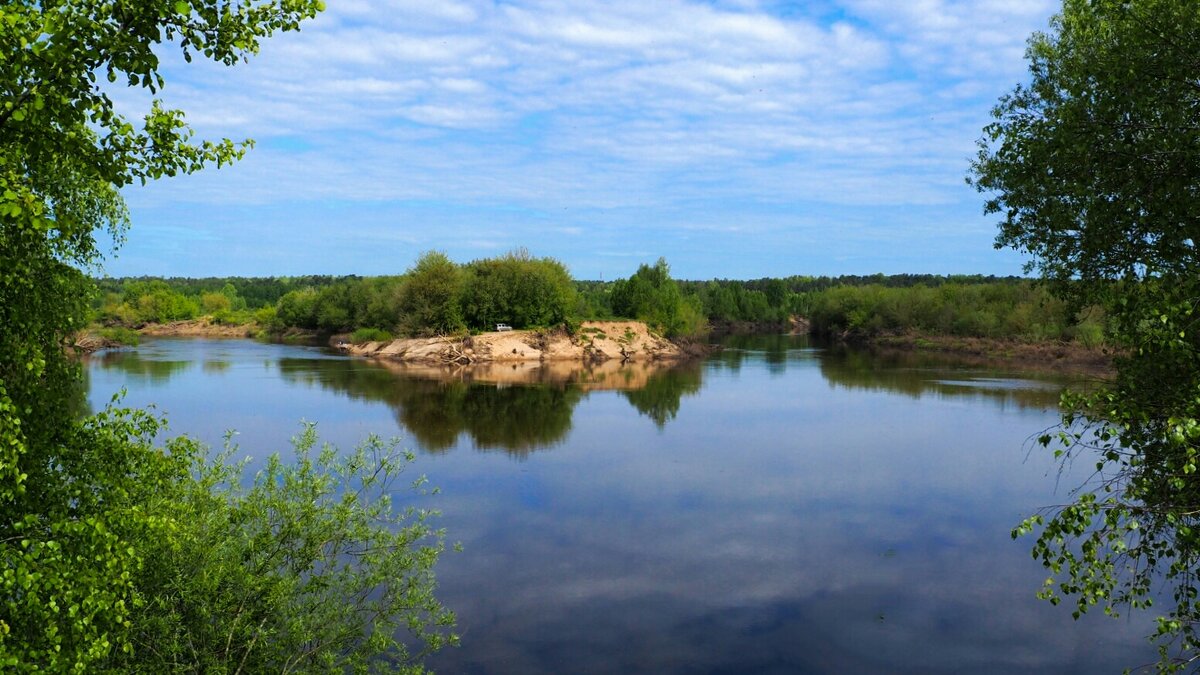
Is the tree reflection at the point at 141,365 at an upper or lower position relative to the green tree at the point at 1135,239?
lower

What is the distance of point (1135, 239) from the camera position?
772 cm

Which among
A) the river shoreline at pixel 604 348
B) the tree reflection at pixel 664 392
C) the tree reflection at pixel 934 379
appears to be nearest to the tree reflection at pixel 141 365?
the river shoreline at pixel 604 348

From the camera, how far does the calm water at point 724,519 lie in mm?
12086

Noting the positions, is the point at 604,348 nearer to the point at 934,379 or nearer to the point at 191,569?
the point at 934,379

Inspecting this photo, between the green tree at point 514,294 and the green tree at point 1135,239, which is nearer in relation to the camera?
the green tree at point 1135,239

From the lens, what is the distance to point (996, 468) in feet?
76.4

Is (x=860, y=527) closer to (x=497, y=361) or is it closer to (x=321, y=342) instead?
(x=497, y=361)

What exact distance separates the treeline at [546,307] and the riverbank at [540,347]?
129 cm

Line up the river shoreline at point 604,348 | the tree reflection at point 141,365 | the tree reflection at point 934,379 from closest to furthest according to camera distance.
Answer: the tree reflection at point 934,379
the tree reflection at point 141,365
the river shoreline at point 604,348

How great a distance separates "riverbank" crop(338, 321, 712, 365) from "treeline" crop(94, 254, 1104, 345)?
1293 mm

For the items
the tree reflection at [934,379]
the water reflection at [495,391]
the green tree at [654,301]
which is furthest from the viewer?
the green tree at [654,301]

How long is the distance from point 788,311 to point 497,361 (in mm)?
83751

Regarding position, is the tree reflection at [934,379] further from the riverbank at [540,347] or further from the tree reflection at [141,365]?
the tree reflection at [141,365]

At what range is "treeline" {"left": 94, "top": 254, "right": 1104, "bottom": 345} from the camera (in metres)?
61.9
